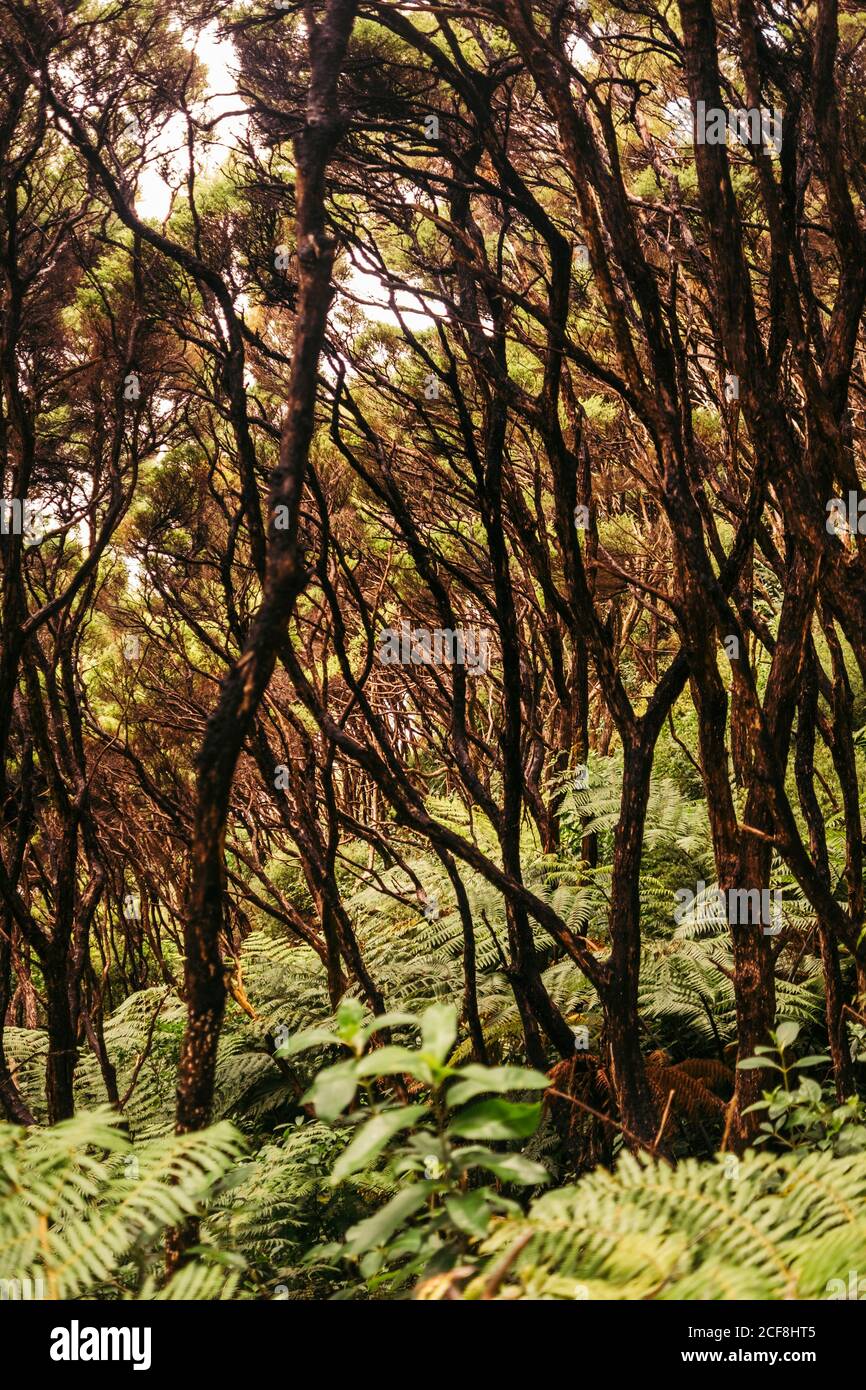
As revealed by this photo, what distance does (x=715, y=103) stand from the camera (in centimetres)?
260

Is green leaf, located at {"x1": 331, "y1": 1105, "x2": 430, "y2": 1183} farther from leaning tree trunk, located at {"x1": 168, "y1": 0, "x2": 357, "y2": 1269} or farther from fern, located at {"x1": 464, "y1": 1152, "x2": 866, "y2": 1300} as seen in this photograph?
leaning tree trunk, located at {"x1": 168, "y1": 0, "x2": 357, "y2": 1269}

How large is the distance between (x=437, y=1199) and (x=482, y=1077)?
2.31m

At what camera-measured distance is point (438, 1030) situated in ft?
4.30

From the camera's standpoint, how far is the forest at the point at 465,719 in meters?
1.62

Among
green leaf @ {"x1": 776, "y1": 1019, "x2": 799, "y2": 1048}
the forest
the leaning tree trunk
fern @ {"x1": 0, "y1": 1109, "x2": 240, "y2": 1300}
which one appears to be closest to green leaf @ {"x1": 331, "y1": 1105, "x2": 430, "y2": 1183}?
the forest

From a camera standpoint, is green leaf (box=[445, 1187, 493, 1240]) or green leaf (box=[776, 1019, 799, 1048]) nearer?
green leaf (box=[445, 1187, 493, 1240])

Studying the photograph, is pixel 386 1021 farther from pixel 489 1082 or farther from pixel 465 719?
pixel 465 719

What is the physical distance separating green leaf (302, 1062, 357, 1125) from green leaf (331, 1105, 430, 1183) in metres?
0.04

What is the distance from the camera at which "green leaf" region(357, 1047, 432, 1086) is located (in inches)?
47.6

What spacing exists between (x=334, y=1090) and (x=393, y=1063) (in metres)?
0.08

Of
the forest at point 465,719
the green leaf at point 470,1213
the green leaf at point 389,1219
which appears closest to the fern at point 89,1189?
the forest at point 465,719

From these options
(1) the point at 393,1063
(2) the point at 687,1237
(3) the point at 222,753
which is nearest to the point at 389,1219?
(1) the point at 393,1063
